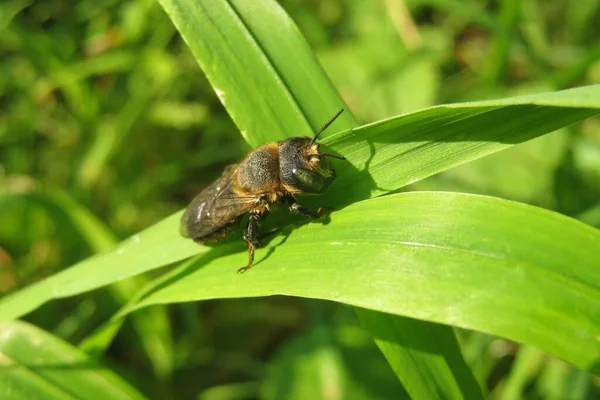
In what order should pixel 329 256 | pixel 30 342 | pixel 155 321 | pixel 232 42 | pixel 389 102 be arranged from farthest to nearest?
pixel 389 102 → pixel 155 321 → pixel 30 342 → pixel 232 42 → pixel 329 256

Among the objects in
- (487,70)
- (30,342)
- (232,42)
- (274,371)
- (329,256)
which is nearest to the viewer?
(329,256)

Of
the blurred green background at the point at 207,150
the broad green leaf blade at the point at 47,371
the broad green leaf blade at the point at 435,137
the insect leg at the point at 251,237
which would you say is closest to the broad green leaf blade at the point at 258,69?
the broad green leaf blade at the point at 435,137

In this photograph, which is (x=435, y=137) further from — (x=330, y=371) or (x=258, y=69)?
(x=330, y=371)

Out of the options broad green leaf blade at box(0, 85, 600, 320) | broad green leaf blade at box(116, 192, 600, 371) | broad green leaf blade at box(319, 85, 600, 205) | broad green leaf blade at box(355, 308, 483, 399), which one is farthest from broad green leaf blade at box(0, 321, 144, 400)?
broad green leaf blade at box(319, 85, 600, 205)

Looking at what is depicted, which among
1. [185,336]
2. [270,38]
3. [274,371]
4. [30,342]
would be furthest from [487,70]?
[30,342]

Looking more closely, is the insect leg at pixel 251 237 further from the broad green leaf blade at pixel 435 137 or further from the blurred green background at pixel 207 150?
the blurred green background at pixel 207 150

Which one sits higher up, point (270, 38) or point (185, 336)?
point (270, 38)

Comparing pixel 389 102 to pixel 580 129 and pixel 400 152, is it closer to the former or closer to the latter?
pixel 580 129

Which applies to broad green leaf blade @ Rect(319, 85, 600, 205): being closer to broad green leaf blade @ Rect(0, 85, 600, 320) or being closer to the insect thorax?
broad green leaf blade @ Rect(0, 85, 600, 320)

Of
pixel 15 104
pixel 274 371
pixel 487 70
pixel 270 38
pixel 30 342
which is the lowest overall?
pixel 274 371
